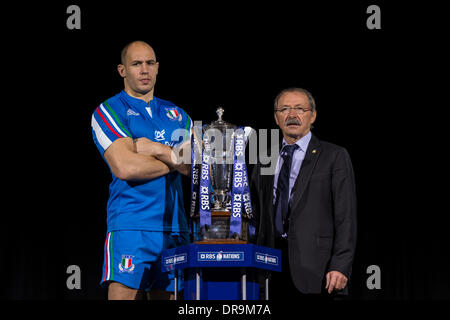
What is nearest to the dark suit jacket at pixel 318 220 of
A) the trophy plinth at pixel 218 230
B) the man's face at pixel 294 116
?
the man's face at pixel 294 116

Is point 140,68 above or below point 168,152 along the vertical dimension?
above

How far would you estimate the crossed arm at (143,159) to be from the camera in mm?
2920

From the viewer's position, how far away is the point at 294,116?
10.1ft

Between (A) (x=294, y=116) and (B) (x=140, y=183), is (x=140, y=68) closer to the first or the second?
(B) (x=140, y=183)

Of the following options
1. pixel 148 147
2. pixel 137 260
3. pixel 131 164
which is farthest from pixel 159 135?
pixel 137 260

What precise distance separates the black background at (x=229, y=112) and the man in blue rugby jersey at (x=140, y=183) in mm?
706

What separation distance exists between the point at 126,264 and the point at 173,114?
72 cm

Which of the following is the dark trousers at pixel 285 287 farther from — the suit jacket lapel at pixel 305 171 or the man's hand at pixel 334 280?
the suit jacket lapel at pixel 305 171

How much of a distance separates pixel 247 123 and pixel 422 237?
4.74 ft

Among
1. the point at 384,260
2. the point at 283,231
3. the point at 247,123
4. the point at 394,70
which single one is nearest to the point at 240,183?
the point at 283,231

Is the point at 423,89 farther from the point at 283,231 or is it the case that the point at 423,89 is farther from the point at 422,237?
the point at 283,231

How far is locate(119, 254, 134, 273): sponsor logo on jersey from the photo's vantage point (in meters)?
2.92
